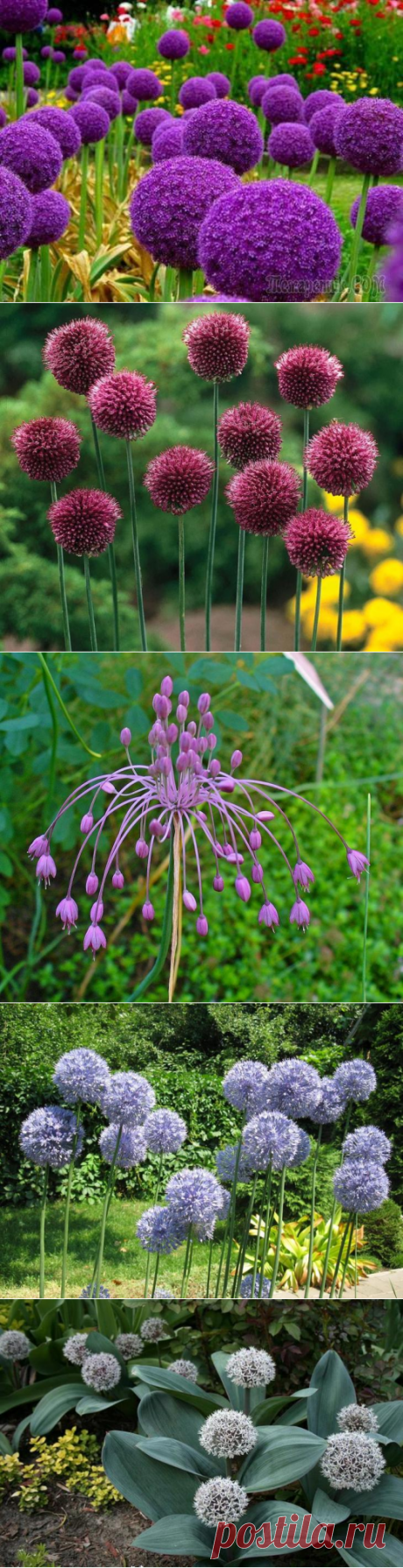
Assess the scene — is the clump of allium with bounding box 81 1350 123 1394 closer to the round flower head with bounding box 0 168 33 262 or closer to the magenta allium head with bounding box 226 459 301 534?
the magenta allium head with bounding box 226 459 301 534

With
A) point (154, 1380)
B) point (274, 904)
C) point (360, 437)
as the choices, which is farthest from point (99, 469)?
point (154, 1380)

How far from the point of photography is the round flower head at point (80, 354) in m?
1.62

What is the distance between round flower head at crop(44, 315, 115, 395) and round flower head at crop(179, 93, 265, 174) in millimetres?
670

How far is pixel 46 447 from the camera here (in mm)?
1630

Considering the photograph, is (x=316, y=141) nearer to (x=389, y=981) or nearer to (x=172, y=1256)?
(x=389, y=981)

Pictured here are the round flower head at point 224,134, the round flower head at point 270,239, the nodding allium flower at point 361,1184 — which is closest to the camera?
the round flower head at point 270,239

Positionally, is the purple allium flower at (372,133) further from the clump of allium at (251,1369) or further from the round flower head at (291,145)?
the clump of allium at (251,1369)

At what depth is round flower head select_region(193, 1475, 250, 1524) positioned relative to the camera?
178 cm

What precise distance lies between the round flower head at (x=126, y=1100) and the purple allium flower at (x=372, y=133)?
1.39 m

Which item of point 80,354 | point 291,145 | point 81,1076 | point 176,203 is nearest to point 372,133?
point 176,203

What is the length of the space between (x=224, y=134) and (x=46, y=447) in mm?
812

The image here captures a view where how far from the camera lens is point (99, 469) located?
5.44 feet

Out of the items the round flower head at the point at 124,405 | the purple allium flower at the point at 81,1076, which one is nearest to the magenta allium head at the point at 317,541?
the round flower head at the point at 124,405

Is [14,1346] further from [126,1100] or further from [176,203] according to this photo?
[176,203]
